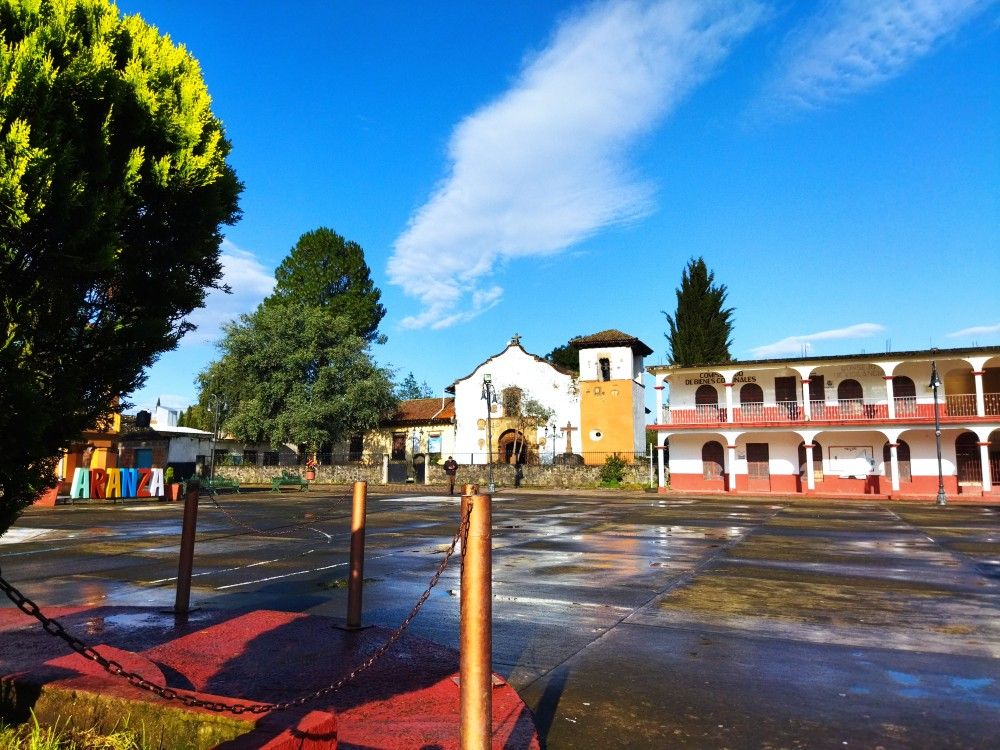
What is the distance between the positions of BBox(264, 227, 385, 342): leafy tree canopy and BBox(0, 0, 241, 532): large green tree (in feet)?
162

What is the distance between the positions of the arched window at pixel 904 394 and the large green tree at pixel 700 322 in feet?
57.4

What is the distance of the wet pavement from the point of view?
3.75 metres

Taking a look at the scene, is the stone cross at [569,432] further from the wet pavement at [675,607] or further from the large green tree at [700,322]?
the wet pavement at [675,607]

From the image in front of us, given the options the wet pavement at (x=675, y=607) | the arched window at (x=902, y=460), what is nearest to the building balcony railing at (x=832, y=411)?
the arched window at (x=902, y=460)

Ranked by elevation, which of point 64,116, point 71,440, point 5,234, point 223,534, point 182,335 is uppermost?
point 64,116

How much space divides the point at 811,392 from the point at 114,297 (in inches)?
1473

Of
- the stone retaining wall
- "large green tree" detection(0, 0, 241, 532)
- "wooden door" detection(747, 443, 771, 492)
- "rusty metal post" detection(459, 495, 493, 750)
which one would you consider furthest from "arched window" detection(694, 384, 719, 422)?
"rusty metal post" detection(459, 495, 493, 750)

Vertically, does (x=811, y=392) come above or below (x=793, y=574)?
above

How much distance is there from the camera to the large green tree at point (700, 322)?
51.8 m

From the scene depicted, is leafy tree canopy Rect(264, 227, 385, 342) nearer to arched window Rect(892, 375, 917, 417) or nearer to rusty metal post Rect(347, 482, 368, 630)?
arched window Rect(892, 375, 917, 417)

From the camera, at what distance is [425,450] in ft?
161

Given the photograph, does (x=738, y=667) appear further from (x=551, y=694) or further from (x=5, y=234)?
(x=5, y=234)

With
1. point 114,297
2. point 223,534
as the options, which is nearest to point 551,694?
point 114,297

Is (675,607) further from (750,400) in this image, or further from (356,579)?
(750,400)
